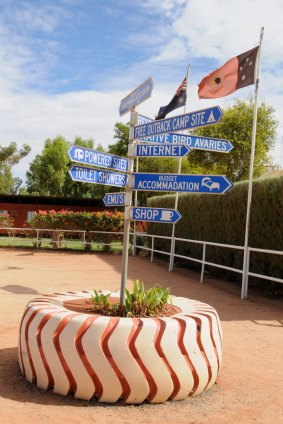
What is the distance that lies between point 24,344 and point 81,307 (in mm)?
687

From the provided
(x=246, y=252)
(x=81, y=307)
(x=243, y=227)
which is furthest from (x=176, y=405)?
(x=243, y=227)

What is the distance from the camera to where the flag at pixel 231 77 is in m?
9.60

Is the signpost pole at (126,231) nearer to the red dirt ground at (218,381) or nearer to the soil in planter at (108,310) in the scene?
the soil in planter at (108,310)

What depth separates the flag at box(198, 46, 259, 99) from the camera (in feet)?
31.5

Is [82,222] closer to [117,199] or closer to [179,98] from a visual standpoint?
[179,98]

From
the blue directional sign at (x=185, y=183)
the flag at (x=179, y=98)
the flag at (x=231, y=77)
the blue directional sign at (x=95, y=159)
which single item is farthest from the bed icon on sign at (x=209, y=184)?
the flag at (x=179, y=98)

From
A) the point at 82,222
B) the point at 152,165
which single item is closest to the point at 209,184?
the point at 82,222

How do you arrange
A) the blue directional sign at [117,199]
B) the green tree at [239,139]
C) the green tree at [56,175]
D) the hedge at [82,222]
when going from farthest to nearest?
the green tree at [56,175] → the green tree at [239,139] → the hedge at [82,222] → the blue directional sign at [117,199]

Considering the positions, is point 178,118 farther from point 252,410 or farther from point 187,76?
point 187,76

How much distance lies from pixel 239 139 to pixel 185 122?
28401 millimetres

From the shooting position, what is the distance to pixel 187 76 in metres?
13.6

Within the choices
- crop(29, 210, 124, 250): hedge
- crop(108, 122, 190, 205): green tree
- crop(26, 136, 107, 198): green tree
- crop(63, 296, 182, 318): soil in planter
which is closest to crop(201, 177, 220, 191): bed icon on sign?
crop(63, 296, 182, 318): soil in planter

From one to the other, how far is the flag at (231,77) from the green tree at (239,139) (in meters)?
21.2

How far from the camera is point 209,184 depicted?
175 inches
